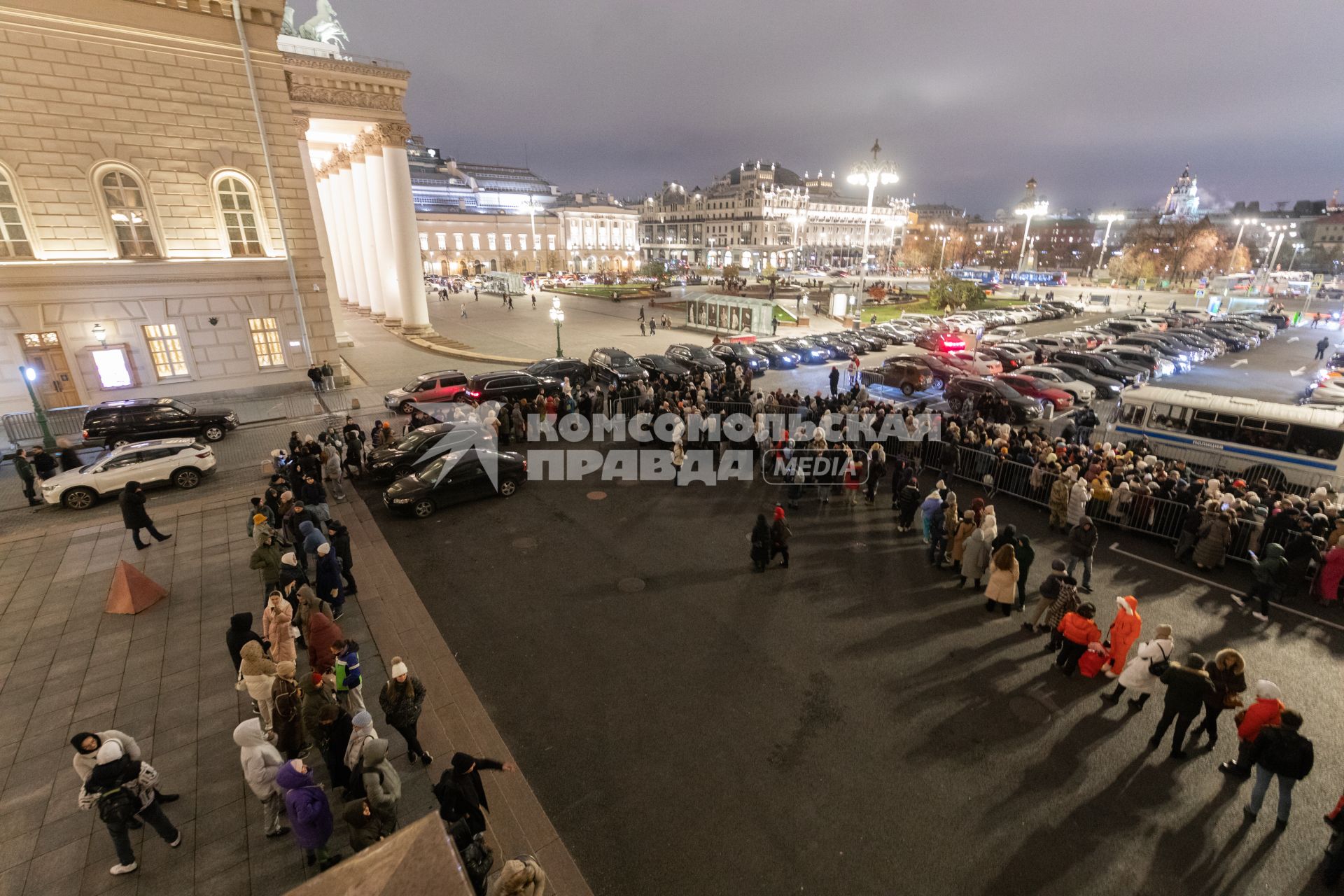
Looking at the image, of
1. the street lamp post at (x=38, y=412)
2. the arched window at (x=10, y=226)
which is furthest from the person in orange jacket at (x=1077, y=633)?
the arched window at (x=10, y=226)

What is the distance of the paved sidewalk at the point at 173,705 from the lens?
5941mm

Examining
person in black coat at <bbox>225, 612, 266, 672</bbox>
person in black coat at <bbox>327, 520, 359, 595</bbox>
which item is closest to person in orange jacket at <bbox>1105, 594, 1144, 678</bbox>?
person in black coat at <bbox>225, 612, 266, 672</bbox>

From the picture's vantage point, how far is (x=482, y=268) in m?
103

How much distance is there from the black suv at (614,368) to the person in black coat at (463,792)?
1972cm

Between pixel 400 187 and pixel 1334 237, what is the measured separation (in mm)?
176620

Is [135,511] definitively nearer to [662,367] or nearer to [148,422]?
[148,422]

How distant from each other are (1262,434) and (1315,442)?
102cm

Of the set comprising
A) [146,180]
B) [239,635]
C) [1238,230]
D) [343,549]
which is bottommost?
[343,549]

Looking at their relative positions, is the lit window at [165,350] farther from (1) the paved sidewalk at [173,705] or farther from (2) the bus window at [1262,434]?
(2) the bus window at [1262,434]

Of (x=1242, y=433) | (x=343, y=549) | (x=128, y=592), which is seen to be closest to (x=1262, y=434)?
(x=1242, y=433)

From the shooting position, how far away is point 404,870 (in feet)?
11.0

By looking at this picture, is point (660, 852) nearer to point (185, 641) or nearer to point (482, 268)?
point (185, 641)

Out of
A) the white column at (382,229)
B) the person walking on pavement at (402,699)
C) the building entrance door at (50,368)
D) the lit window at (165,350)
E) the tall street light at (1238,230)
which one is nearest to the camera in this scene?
the person walking on pavement at (402,699)

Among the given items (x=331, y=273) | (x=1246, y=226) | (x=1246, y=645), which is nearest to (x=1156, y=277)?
(x=1246, y=226)
